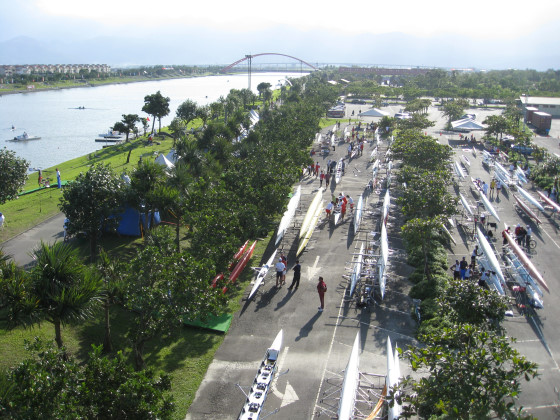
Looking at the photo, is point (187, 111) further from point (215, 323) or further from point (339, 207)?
point (215, 323)

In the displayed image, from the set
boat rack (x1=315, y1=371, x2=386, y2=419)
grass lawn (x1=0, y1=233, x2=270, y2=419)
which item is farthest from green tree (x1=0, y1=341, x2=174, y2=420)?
boat rack (x1=315, y1=371, x2=386, y2=419)

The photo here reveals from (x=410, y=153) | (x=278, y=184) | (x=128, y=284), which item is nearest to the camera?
(x=128, y=284)

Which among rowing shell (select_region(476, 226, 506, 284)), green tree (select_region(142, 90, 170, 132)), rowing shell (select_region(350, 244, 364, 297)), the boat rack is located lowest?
the boat rack

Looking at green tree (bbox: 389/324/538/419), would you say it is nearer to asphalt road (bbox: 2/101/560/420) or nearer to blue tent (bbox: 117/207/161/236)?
asphalt road (bbox: 2/101/560/420)

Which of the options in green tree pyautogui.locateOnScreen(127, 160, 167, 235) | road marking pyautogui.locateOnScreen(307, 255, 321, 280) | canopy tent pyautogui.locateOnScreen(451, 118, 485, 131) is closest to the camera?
road marking pyautogui.locateOnScreen(307, 255, 321, 280)

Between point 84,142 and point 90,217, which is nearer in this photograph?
point 90,217

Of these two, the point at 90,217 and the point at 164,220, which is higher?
the point at 90,217

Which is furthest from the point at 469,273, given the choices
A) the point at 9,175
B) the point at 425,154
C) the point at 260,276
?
→ the point at 9,175

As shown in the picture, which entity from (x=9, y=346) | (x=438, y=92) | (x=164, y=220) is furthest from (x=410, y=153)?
(x=438, y=92)

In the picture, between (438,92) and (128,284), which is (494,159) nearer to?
(128,284)
